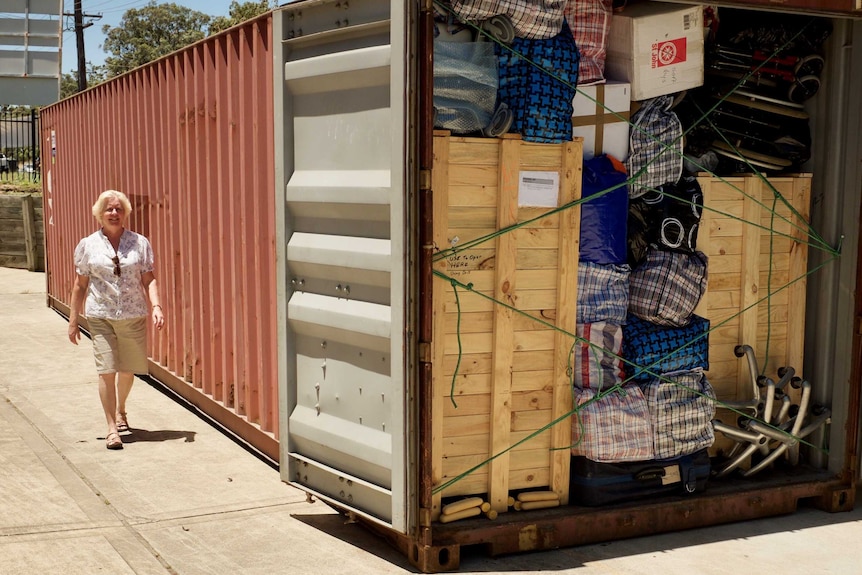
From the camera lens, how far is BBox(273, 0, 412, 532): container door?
17.7 ft

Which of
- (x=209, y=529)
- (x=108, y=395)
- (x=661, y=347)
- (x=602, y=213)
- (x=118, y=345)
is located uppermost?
(x=602, y=213)

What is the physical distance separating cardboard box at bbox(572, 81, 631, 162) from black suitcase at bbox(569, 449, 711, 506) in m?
1.79

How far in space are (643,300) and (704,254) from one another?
54 centimetres

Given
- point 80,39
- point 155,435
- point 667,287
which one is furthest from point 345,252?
point 80,39

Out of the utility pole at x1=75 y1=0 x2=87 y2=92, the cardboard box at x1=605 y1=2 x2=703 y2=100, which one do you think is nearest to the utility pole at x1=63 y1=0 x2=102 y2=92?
the utility pole at x1=75 y1=0 x2=87 y2=92

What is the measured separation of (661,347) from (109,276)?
399 centimetres

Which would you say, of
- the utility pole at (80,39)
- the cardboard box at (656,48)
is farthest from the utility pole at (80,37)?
the cardboard box at (656,48)

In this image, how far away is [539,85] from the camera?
5.82 metres

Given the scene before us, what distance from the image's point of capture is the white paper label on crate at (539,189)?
5824mm

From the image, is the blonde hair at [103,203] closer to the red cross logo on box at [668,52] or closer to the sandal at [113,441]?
the sandal at [113,441]

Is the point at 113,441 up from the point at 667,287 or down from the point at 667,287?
down

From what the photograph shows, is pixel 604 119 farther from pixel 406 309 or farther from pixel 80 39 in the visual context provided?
pixel 80 39

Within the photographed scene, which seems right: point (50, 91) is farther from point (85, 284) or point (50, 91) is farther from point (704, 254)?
point (704, 254)

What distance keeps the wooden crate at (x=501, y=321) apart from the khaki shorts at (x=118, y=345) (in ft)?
10.0
